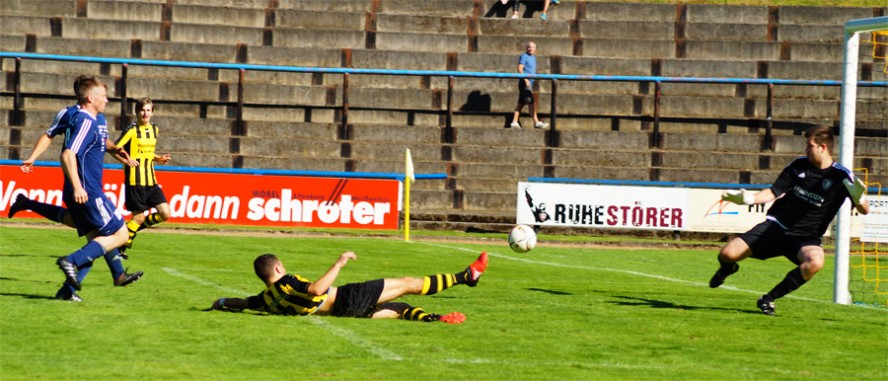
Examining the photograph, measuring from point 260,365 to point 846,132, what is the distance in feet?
28.6

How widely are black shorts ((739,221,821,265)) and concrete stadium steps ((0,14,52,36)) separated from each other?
2342 centimetres

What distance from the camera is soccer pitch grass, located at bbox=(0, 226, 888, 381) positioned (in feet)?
27.6

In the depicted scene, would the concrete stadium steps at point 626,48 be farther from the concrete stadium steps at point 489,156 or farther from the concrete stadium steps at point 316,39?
the concrete stadium steps at point 316,39

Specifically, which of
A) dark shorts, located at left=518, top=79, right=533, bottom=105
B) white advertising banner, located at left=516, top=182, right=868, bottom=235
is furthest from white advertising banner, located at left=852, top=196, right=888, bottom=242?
dark shorts, located at left=518, top=79, right=533, bottom=105

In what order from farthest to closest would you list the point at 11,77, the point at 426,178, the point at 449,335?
the point at 11,77 < the point at 426,178 < the point at 449,335

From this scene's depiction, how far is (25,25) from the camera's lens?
102 ft

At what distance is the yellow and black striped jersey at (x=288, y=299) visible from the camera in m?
10.6

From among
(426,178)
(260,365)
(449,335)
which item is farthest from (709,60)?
(260,365)

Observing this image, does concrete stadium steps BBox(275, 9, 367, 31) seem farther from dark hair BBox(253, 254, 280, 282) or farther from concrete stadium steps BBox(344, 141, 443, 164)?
dark hair BBox(253, 254, 280, 282)

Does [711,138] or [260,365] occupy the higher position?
[711,138]

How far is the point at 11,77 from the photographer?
2906cm

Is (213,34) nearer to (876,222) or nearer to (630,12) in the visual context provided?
(630,12)

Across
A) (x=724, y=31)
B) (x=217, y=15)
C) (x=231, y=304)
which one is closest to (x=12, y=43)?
(x=217, y=15)

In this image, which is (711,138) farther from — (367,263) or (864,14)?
(367,263)
